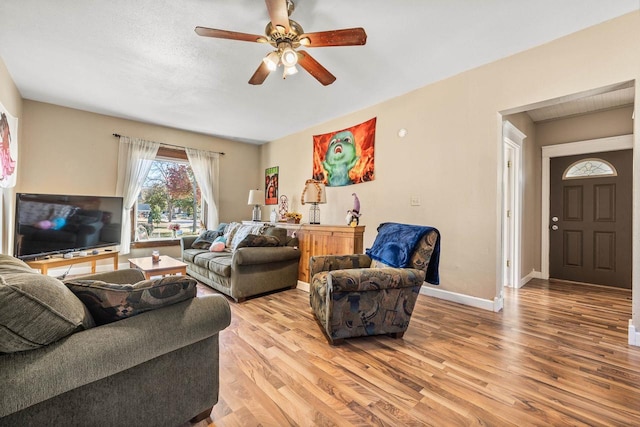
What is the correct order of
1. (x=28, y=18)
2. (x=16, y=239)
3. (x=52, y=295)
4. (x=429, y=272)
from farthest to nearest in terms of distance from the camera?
1. (x=16, y=239)
2. (x=429, y=272)
3. (x=28, y=18)
4. (x=52, y=295)

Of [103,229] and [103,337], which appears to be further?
[103,229]

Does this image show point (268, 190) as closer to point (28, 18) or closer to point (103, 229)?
point (103, 229)

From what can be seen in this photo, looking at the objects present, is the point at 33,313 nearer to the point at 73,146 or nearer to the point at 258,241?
the point at 258,241

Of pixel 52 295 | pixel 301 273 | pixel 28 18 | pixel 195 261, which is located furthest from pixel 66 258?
pixel 52 295

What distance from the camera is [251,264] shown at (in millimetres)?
3123

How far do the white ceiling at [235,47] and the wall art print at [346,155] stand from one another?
41 centimetres

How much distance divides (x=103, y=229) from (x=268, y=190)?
9.49 ft

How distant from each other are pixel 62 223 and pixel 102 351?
3.01 meters

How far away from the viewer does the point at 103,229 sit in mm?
3590

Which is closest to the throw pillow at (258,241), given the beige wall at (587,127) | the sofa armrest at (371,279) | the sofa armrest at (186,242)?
the sofa armrest at (371,279)

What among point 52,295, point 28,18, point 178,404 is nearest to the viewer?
point 52,295

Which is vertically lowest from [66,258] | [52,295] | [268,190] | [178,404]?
[178,404]

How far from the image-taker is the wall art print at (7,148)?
8.58 feet

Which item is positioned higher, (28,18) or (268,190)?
(28,18)
